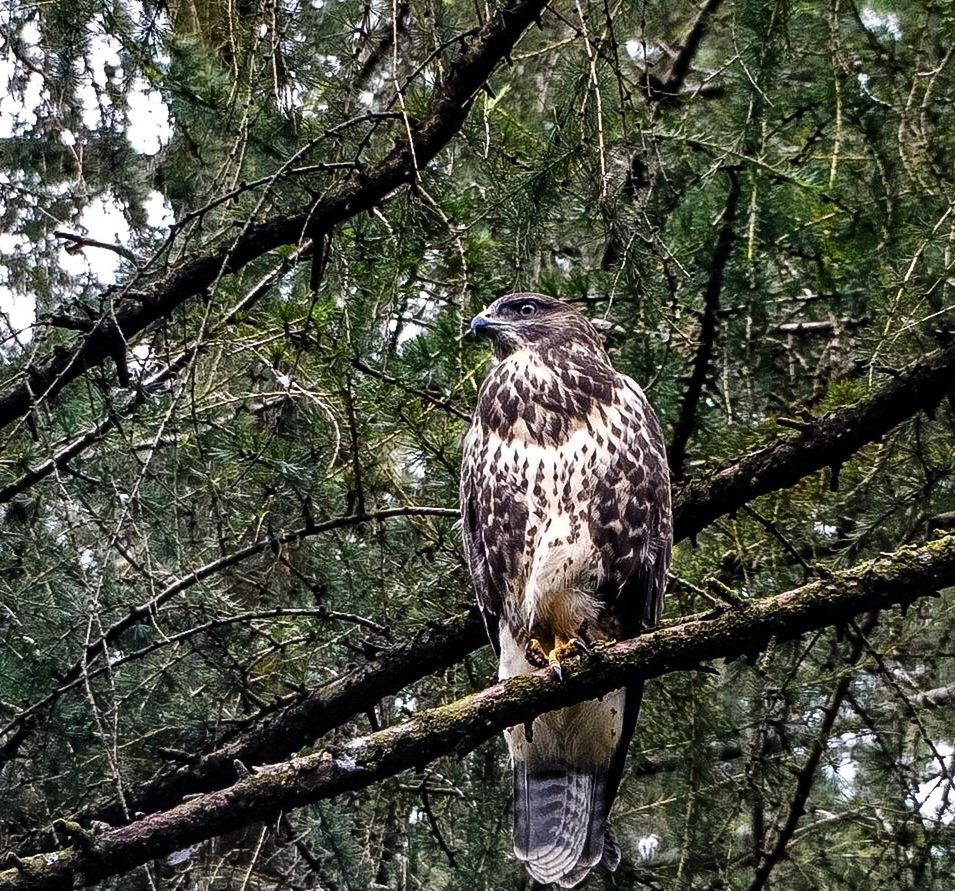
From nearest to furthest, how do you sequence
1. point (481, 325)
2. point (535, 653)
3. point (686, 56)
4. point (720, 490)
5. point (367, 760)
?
point (367, 760)
point (720, 490)
point (535, 653)
point (481, 325)
point (686, 56)

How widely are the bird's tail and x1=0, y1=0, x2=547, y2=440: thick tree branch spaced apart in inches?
67.0

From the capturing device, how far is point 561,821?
13.0ft

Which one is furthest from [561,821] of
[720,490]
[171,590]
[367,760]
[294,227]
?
[294,227]

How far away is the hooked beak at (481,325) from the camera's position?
13.6 feet

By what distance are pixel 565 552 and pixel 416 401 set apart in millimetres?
654

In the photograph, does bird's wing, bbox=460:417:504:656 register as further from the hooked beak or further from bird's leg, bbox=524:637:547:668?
the hooked beak

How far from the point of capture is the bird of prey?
3885mm

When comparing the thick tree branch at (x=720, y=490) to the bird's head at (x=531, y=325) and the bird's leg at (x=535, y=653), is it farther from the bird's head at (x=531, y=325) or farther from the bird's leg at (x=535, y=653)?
the bird's head at (x=531, y=325)

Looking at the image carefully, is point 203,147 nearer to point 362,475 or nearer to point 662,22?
point 362,475

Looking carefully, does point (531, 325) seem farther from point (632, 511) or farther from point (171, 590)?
point (171, 590)

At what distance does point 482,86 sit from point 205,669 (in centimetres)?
201

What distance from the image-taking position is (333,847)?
398 cm

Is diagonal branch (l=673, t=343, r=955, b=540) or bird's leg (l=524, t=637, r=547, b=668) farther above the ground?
diagonal branch (l=673, t=343, r=955, b=540)

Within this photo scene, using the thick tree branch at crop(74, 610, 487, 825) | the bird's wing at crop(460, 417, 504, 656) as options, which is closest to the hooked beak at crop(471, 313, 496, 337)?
the bird's wing at crop(460, 417, 504, 656)
